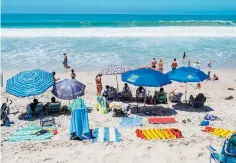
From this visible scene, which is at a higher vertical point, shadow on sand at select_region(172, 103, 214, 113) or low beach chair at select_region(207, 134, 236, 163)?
low beach chair at select_region(207, 134, 236, 163)

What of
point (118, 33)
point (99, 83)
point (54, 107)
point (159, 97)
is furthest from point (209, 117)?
point (118, 33)

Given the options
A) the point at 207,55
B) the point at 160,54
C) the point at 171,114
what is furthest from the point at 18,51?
the point at 171,114

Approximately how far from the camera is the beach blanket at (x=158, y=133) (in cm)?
1065

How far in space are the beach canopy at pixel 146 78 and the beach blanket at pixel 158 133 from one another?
177cm

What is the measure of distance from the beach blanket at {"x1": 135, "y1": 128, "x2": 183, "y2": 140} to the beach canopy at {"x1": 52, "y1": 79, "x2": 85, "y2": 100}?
2.73 metres

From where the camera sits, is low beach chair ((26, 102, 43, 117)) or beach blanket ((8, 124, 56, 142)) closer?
beach blanket ((8, 124, 56, 142))

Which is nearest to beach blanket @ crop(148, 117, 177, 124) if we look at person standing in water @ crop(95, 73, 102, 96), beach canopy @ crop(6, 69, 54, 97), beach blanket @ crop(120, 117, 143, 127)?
beach blanket @ crop(120, 117, 143, 127)

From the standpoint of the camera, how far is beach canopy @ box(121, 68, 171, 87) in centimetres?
1235

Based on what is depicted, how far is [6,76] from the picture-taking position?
761 inches

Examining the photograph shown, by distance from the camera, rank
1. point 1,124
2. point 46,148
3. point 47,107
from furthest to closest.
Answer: point 47,107, point 1,124, point 46,148

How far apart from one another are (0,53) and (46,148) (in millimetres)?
19211

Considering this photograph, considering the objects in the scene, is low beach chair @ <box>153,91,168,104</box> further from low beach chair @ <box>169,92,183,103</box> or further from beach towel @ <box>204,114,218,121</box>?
beach towel @ <box>204,114,218,121</box>

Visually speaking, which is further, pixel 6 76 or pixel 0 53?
pixel 0 53

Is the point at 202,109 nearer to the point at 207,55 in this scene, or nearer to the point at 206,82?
the point at 206,82
